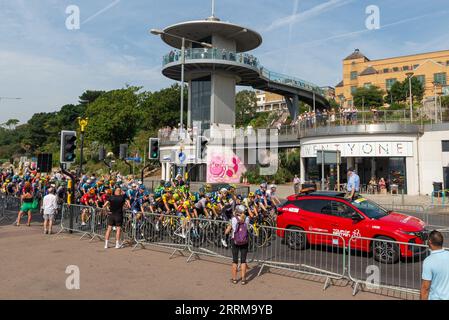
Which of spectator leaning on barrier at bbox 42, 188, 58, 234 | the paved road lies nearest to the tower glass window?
spectator leaning on barrier at bbox 42, 188, 58, 234

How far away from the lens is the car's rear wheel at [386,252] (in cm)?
817

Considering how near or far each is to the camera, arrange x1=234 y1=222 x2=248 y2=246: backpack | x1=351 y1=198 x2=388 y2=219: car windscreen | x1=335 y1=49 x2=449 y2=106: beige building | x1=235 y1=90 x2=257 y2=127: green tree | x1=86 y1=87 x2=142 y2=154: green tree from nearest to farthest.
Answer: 1. x1=234 y1=222 x2=248 y2=246: backpack
2. x1=351 y1=198 x2=388 y2=219: car windscreen
3. x1=86 y1=87 x2=142 y2=154: green tree
4. x1=335 y1=49 x2=449 y2=106: beige building
5. x1=235 y1=90 x2=257 y2=127: green tree

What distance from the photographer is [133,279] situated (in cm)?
772

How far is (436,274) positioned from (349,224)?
5.40m

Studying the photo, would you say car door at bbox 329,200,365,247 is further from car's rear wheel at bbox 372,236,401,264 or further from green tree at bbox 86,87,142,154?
green tree at bbox 86,87,142,154

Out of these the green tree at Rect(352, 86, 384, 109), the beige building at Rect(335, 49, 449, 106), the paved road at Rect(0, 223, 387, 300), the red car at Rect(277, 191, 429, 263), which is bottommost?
the paved road at Rect(0, 223, 387, 300)

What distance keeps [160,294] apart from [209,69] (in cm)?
3350

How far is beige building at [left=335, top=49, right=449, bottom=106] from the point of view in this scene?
220 ft

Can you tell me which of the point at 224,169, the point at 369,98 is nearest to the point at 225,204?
the point at 224,169

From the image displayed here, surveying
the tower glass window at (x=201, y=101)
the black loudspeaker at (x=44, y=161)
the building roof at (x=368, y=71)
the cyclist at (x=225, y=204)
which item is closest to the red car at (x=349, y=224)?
the cyclist at (x=225, y=204)

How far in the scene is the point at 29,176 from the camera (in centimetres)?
1892

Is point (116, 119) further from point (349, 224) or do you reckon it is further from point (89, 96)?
point (349, 224)

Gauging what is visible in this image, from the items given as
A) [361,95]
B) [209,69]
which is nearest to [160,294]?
[209,69]

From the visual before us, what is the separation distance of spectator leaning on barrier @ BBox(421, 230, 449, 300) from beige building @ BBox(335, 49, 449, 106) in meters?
67.1
